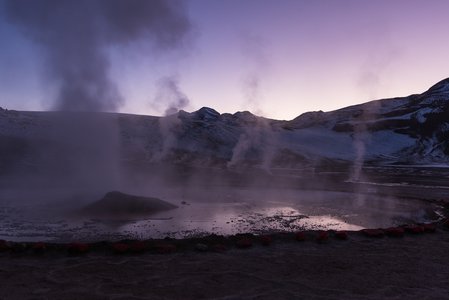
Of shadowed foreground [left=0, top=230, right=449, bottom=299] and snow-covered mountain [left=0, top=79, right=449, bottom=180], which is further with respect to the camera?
snow-covered mountain [left=0, top=79, right=449, bottom=180]

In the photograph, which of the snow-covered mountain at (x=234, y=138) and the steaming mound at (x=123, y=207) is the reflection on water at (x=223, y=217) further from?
the snow-covered mountain at (x=234, y=138)

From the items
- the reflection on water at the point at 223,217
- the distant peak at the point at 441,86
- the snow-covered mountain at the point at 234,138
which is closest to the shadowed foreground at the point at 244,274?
the reflection on water at the point at 223,217

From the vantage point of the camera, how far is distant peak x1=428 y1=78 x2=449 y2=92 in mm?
140375

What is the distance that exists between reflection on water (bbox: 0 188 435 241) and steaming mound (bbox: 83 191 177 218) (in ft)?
2.34

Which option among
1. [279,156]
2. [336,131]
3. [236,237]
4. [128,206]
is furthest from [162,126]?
[236,237]

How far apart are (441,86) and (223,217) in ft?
475

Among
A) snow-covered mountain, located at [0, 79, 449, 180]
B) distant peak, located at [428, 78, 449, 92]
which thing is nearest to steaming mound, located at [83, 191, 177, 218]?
snow-covered mountain, located at [0, 79, 449, 180]

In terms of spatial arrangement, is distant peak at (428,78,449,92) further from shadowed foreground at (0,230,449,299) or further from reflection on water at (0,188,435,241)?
shadowed foreground at (0,230,449,299)

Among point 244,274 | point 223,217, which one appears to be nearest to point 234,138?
point 223,217

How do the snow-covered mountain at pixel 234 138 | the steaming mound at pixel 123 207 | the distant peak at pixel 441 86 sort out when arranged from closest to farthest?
the steaming mound at pixel 123 207 → the snow-covered mountain at pixel 234 138 → the distant peak at pixel 441 86

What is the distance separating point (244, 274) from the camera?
938 centimetres

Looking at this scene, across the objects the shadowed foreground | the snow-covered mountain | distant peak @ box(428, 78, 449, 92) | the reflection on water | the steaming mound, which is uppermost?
distant peak @ box(428, 78, 449, 92)

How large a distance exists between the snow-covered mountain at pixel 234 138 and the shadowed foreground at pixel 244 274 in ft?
55.9

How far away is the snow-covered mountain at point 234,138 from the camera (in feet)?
100
